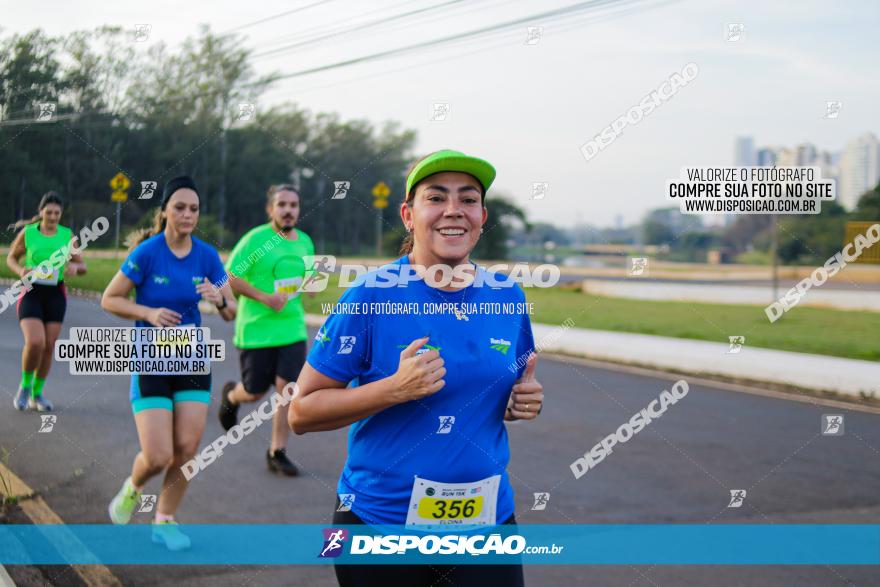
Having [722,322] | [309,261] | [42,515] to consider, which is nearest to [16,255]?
[309,261]

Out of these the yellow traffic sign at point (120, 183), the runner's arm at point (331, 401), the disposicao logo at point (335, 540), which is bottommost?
the disposicao logo at point (335, 540)

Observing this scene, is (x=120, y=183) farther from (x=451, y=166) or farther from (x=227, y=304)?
(x=451, y=166)

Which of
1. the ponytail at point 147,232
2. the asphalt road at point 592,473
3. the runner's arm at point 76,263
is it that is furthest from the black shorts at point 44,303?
the ponytail at point 147,232

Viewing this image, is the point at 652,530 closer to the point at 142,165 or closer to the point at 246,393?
the point at 246,393

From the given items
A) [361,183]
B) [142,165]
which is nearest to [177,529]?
[142,165]

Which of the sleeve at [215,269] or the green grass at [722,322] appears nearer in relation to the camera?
the sleeve at [215,269]

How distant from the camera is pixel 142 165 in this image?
28.8ft

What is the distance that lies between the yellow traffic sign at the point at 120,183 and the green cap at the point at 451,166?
5.48 metres

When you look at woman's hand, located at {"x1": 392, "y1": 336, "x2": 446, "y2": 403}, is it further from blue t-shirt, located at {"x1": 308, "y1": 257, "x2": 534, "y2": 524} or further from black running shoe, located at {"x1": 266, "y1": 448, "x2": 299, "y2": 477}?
black running shoe, located at {"x1": 266, "y1": 448, "x2": 299, "y2": 477}

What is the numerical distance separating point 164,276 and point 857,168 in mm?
23258

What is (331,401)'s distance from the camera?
261 centimetres

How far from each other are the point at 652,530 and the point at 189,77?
315 inches

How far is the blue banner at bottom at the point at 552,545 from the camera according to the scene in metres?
4.89

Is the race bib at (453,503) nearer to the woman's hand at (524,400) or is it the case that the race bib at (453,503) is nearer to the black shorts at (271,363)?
the woman's hand at (524,400)
